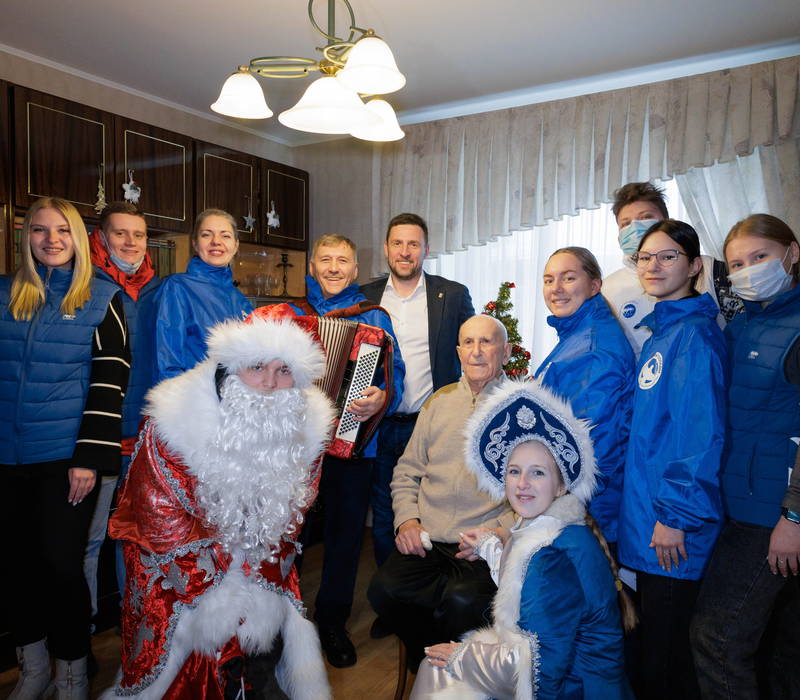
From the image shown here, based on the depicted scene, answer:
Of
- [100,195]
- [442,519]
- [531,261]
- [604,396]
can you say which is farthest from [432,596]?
[100,195]

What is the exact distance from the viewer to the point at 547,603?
4.69 ft

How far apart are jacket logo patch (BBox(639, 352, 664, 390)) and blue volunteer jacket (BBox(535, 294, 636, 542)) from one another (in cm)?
13

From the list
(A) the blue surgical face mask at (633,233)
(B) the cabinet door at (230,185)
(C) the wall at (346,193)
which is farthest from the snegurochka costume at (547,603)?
(C) the wall at (346,193)

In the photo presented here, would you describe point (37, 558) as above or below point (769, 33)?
below

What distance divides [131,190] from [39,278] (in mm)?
1865

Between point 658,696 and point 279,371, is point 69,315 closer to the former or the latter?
point 279,371

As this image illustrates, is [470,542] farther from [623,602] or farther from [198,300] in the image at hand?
[198,300]

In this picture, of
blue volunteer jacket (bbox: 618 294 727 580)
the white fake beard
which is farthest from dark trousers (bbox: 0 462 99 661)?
blue volunteer jacket (bbox: 618 294 727 580)

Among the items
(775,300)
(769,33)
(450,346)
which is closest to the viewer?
(775,300)

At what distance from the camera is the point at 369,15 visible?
3.07 metres

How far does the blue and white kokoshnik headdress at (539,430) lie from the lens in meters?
1.60

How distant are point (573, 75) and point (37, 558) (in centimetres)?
383

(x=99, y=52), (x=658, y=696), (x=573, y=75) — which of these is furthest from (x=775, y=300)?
(x=99, y=52)

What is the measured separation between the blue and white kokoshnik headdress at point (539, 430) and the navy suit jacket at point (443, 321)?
4.13 ft
